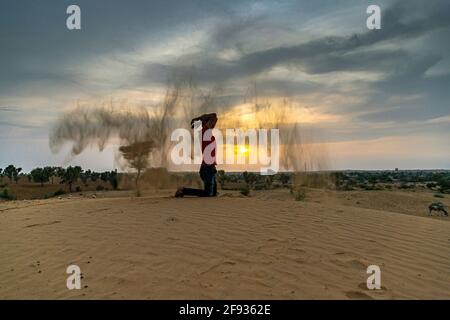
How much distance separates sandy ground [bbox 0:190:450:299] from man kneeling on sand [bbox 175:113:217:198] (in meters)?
2.64

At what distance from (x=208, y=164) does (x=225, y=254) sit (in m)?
6.76

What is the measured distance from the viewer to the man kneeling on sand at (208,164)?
42.5 feet

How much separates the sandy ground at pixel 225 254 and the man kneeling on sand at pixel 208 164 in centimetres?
264

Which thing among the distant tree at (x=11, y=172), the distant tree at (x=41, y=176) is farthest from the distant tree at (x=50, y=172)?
the distant tree at (x=11, y=172)

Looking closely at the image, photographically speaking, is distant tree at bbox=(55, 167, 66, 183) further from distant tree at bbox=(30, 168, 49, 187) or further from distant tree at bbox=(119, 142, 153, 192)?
distant tree at bbox=(119, 142, 153, 192)

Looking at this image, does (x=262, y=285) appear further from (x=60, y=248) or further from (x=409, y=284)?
(x=60, y=248)

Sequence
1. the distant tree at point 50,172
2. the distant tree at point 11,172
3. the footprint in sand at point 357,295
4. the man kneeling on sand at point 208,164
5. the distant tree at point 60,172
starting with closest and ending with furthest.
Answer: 1. the footprint in sand at point 357,295
2. the man kneeling on sand at point 208,164
3. the distant tree at point 60,172
4. the distant tree at point 50,172
5. the distant tree at point 11,172

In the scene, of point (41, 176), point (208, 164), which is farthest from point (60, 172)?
point (208, 164)

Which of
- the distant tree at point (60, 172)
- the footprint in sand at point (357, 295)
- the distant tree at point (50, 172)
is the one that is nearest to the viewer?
the footprint in sand at point (357, 295)

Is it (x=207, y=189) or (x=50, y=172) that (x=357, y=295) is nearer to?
(x=207, y=189)

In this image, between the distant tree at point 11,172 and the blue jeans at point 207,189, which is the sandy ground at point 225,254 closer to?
the blue jeans at point 207,189

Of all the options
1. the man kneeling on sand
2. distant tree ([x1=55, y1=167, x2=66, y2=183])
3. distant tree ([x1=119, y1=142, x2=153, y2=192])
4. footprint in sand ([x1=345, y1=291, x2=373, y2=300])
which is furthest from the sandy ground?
distant tree ([x1=55, y1=167, x2=66, y2=183])

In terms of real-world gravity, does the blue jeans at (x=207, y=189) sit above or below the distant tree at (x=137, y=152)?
below

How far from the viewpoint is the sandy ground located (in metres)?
5.16
